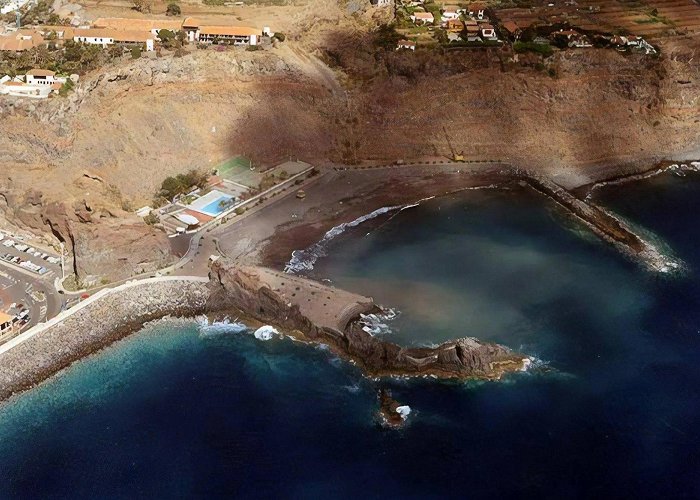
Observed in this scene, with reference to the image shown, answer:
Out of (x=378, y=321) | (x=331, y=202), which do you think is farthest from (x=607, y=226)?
(x=378, y=321)

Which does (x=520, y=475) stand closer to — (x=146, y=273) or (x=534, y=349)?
(x=534, y=349)

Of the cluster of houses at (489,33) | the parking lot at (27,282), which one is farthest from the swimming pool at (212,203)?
the cluster of houses at (489,33)

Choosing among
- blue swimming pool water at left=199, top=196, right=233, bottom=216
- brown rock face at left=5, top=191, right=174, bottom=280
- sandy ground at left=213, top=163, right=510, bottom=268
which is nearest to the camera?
brown rock face at left=5, top=191, right=174, bottom=280

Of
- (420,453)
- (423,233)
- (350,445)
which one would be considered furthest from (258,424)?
(423,233)

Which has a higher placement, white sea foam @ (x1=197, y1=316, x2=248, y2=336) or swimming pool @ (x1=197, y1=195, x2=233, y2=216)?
swimming pool @ (x1=197, y1=195, x2=233, y2=216)

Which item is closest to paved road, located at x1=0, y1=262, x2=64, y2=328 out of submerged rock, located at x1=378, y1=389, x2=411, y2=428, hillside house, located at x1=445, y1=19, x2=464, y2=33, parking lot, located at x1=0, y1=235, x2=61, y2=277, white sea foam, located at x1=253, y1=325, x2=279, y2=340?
parking lot, located at x1=0, y1=235, x2=61, y2=277

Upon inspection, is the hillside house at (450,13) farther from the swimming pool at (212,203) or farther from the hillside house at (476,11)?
the swimming pool at (212,203)

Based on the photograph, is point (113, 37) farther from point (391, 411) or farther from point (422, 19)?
point (391, 411)

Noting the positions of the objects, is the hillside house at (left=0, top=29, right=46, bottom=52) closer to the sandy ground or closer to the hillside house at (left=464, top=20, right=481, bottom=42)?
the sandy ground
